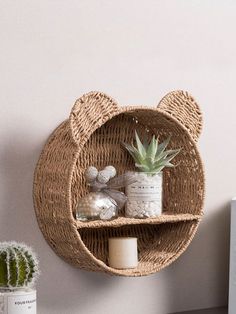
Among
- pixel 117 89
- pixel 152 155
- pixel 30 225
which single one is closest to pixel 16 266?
pixel 30 225

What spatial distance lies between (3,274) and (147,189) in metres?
0.35

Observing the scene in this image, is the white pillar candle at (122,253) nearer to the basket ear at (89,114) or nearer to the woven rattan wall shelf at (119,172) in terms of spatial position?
the woven rattan wall shelf at (119,172)

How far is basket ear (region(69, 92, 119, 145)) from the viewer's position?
4.86ft

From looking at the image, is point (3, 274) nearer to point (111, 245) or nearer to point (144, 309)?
point (111, 245)

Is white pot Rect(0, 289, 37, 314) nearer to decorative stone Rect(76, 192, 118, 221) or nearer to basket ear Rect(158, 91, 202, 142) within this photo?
decorative stone Rect(76, 192, 118, 221)

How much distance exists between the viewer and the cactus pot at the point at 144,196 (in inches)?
62.4

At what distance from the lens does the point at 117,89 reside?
5.64ft

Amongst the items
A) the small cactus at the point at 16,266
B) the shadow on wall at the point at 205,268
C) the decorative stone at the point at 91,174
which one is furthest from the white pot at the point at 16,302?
the shadow on wall at the point at 205,268

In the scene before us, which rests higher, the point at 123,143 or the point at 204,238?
the point at 123,143

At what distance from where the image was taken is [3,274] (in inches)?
54.7

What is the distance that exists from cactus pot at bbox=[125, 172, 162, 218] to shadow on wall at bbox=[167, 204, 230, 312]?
0.26 m

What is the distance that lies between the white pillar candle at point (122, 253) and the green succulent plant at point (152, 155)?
150 millimetres

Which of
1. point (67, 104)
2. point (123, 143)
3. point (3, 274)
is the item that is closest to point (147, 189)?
point (123, 143)

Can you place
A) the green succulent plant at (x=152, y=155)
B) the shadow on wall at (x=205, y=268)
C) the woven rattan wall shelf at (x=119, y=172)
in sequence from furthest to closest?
the shadow on wall at (x=205, y=268), the green succulent plant at (x=152, y=155), the woven rattan wall shelf at (x=119, y=172)
